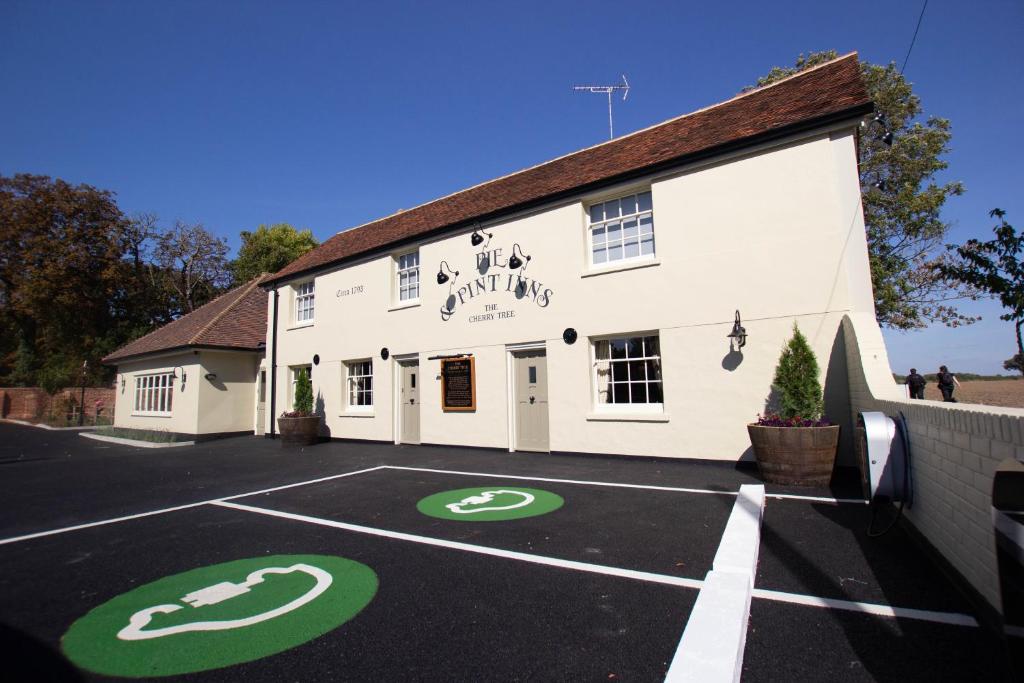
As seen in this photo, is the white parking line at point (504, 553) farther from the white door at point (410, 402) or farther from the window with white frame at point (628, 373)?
the white door at point (410, 402)

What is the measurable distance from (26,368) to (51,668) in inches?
1911

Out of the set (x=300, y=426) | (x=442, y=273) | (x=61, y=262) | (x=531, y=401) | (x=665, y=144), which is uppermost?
(x=61, y=262)

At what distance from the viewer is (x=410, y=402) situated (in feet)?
44.4

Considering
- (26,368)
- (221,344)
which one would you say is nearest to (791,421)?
(221,344)

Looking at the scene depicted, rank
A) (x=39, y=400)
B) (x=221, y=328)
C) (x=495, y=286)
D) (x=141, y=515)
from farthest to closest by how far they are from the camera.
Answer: (x=39, y=400) < (x=221, y=328) < (x=495, y=286) < (x=141, y=515)

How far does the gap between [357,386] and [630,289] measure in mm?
9313

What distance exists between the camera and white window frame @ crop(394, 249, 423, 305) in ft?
45.6

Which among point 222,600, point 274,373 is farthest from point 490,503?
point 274,373

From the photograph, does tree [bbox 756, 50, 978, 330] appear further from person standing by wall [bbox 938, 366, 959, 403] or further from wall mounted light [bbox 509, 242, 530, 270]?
wall mounted light [bbox 509, 242, 530, 270]

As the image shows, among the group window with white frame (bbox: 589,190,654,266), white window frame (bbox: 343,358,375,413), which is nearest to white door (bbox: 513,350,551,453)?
window with white frame (bbox: 589,190,654,266)

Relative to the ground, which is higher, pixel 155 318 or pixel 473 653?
pixel 155 318

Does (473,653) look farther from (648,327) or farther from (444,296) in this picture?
(444,296)

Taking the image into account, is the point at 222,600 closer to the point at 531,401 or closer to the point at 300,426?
the point at 531,401

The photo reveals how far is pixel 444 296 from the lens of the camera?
12828 mm
